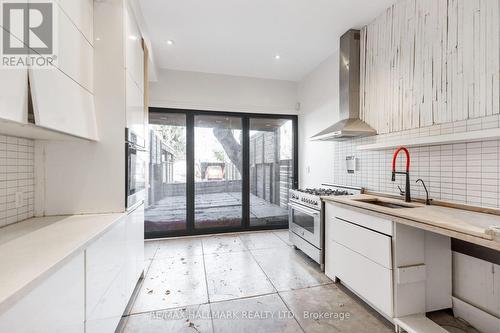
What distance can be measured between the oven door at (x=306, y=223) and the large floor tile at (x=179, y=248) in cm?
144

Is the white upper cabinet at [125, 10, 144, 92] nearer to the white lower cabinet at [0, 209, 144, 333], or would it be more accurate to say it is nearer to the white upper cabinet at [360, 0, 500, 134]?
the white lower cabinet at [0, 209, 144, 333]

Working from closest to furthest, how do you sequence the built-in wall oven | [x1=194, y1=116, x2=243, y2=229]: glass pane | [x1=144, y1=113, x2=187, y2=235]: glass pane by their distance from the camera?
the built-in wall oven, [x1=144, y1=113, x2=187, y2=235]: glass pane, [x1=194, y1=116, x2=243, y2=229]: glass pane

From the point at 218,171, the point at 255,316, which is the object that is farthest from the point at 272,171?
the point at 255,316

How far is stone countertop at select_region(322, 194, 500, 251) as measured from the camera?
1200mm

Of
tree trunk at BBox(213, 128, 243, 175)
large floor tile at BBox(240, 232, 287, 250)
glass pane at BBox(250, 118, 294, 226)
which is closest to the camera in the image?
large floor tile at BBox(240, 232, 287, 250)

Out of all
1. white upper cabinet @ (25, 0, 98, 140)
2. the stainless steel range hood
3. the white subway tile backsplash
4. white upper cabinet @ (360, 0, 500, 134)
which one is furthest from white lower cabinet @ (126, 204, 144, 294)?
white upper cabinet @ (360, 0, 500, 134)

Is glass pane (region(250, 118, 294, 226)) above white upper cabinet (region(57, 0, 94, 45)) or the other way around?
the other way around

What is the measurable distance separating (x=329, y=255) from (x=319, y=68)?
9.59ft

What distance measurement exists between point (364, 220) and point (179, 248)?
8.74ft

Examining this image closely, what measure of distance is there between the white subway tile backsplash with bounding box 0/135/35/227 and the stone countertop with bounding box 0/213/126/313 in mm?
79

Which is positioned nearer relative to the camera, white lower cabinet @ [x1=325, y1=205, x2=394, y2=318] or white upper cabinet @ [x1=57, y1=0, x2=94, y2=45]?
white upper cabinet @ [x1=57, y1=0, x2=94, y2=45]

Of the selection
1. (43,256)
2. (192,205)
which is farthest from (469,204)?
(192,205)

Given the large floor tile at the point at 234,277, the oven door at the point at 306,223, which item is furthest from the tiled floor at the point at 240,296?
the oven door at the point at 306,223

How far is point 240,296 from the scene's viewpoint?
2.23m
